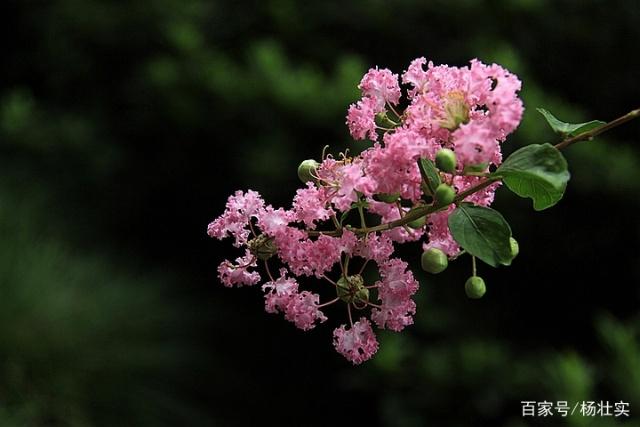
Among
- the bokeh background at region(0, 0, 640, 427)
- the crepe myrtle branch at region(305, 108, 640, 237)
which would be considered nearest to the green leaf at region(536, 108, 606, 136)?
the crepe myrtle branch at region(305, 108, 640, 237)

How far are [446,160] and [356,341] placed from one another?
0.20m

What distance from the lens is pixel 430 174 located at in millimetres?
691

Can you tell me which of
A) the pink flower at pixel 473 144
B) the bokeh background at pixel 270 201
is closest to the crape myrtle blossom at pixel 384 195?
the pink flower at pixel 473 144

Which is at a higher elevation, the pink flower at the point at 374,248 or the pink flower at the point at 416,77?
the pink flower at the point at 416,77

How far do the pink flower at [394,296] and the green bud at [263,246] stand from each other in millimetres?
96

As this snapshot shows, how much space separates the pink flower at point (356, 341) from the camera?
767 mm

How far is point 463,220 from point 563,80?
7.74 ft

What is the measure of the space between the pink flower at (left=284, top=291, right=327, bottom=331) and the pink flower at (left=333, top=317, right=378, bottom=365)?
0.08 ft

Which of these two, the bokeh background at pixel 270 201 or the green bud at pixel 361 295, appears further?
the bokeh background at pixel 270 201

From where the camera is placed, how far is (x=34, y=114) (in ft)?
11.2

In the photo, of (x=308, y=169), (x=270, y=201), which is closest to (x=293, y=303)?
(x=308, y=169)

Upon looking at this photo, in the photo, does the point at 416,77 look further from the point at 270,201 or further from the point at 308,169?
the point at 270,201

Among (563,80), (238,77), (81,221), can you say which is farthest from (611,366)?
(81,221)

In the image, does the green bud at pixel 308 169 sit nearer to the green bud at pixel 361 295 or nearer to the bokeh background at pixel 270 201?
the green bud at pixel 361 295
